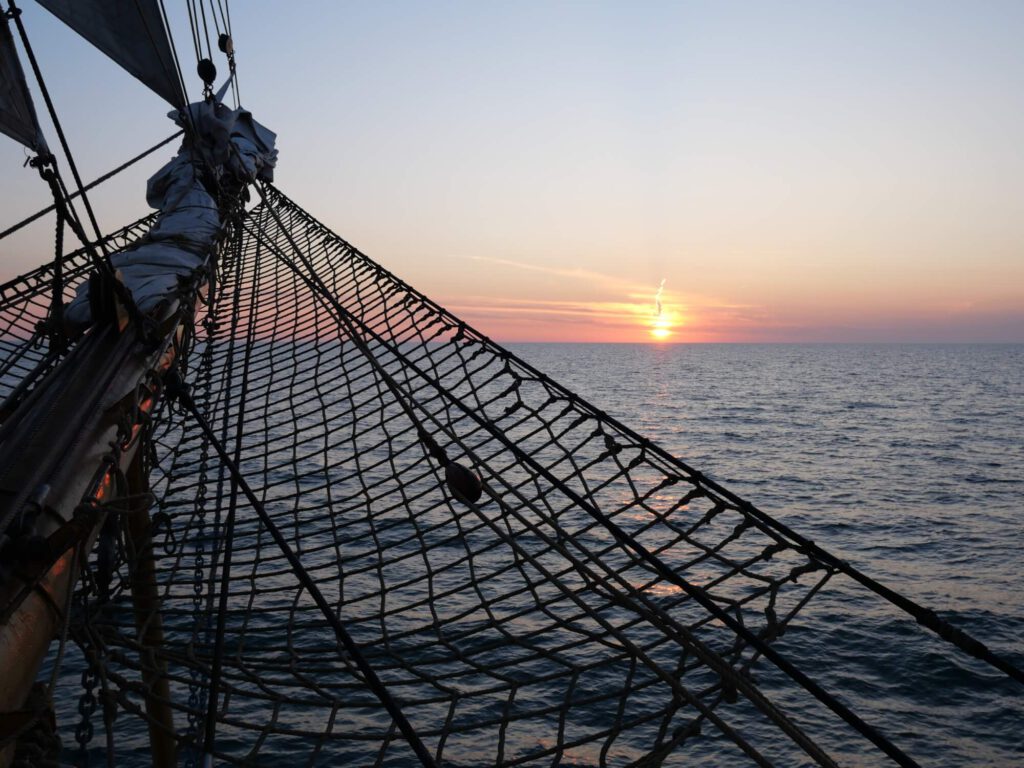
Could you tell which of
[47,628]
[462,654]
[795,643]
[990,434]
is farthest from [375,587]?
[990,434]

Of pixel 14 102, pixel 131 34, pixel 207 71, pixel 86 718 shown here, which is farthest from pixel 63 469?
pixel 207 71

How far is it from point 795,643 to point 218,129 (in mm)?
13253

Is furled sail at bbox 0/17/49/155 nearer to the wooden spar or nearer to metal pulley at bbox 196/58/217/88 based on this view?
the wooden spar

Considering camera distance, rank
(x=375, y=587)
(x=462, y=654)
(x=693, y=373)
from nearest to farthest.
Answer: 1. (x=462, y=654)
2. (x=375, y=587)
3. (x=693, y=373)

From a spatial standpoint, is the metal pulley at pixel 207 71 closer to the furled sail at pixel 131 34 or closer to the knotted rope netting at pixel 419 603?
the knotted rope netting at pixel 419 603

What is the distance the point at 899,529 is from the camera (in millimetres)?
24500

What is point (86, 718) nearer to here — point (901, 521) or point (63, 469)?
point (63, 469)

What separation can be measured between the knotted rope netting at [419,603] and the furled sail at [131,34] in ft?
5.57

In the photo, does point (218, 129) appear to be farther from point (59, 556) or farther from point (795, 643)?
point (795, 643)

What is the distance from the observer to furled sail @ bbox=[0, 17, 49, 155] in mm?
3834

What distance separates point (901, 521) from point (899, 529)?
1.18 meters

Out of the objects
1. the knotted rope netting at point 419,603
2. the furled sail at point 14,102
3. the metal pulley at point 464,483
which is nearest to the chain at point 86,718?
the knotted rope netting at point 419,603

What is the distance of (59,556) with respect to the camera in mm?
2338

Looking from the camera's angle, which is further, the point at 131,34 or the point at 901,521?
the point at 901,521
